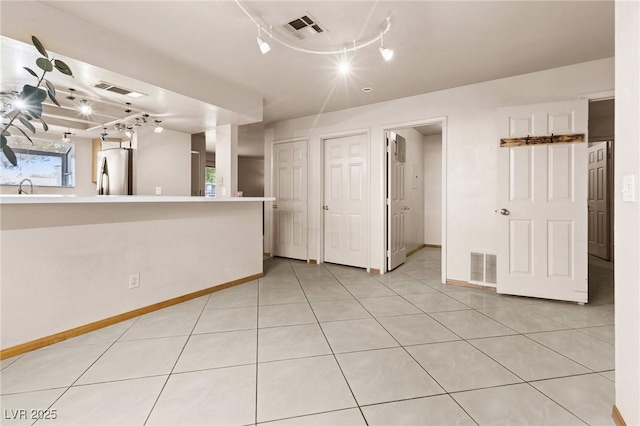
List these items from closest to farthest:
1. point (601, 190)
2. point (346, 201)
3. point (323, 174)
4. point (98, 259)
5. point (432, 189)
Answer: point (98, 259) → point (346, 201) → point (323, 174) → point (601, 190) → point (432, 189)

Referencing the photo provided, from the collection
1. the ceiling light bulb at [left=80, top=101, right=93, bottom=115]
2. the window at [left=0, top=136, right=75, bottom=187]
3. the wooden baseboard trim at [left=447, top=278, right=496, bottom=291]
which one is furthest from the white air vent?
the window at [left=0, top=136, right=75, bottom=187]

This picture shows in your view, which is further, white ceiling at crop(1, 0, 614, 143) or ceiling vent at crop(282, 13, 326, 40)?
ceiling vent at crop(282, 13, 326, 40)

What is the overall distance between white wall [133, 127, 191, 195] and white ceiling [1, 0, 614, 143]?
1.01 metres

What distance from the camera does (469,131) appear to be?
3447mm

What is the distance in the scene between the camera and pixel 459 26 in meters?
2.24

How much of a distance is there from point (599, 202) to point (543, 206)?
146 inches

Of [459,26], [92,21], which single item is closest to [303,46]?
[459,26]

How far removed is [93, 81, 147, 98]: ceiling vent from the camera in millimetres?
2508

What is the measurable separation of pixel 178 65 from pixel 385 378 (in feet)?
10.6

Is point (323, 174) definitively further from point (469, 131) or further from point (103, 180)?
point (103, 180)

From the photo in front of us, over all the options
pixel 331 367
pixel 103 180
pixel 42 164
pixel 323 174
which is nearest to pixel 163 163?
pixel 103 180
